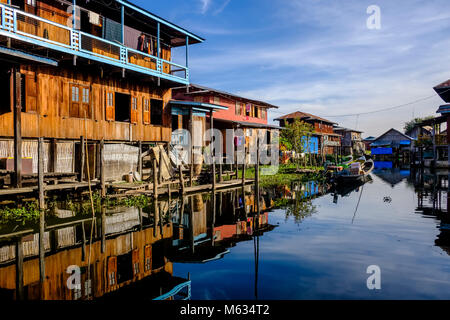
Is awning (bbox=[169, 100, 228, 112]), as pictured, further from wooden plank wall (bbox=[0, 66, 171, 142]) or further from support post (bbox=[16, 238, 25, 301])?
support post (bbox=[16, 238, 25, 301])

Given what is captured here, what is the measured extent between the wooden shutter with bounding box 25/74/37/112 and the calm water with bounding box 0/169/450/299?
5.12 meters

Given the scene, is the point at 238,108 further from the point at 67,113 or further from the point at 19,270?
the point at 19,270

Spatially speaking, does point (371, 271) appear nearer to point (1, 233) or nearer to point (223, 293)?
point (223, 293)

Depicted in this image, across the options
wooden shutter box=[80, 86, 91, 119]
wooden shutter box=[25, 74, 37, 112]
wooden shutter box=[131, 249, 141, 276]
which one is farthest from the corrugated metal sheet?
wooden shutter box=[131, 249, 141, 276]

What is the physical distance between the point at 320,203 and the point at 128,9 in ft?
48.7

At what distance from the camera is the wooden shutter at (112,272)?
7387mm

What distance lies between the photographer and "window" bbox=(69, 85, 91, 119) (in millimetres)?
17188

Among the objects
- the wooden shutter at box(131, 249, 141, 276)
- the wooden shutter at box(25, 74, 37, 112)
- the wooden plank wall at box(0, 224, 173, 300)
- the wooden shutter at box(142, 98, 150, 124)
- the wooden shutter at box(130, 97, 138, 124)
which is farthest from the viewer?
the wooden shutter at box(142, 98, 150, 124)

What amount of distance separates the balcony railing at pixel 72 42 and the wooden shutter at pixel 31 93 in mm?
1948

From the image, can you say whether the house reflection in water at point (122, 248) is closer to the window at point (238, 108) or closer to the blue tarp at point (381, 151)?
the window at point (238, 108)

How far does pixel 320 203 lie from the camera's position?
18812mm

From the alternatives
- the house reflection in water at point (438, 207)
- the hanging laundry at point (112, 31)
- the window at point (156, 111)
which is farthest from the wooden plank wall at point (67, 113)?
the house reflection in water at point (438, 207)

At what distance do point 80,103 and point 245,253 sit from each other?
40.8 ft
